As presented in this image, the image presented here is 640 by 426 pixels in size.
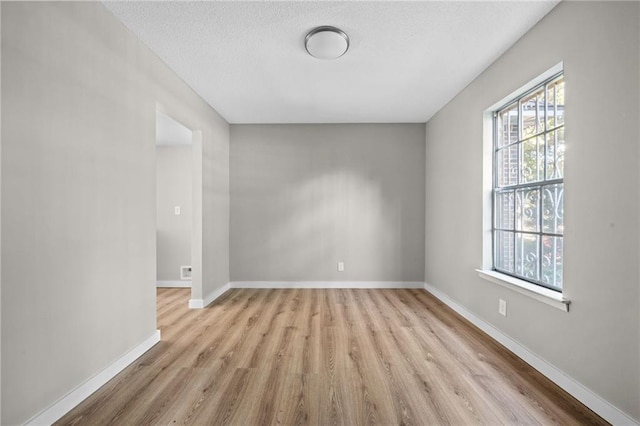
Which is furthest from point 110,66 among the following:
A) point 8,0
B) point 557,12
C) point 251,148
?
point 557,12

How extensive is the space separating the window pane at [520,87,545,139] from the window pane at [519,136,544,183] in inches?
2.8

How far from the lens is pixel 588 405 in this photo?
1728 millimetres

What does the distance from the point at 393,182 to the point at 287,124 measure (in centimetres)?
178

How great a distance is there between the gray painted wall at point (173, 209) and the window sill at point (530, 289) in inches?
163

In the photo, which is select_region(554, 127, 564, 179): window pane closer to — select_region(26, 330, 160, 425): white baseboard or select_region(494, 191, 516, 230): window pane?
select_region(494, 191, 516, 230): window pane

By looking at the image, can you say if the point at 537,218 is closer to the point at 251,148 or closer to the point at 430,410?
the point at 430,410

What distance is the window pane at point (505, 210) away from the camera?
268cm

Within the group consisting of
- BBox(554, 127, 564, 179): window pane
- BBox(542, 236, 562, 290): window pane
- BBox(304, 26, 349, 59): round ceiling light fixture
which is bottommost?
BBox(542, 236, 562, 290): window pane

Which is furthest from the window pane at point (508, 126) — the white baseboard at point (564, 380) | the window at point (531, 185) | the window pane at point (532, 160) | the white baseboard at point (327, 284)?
the white baseboard at point (327, 284)

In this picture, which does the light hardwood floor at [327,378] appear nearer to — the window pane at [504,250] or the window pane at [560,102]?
the window pane at [504,250]

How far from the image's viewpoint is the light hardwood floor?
5.50ft

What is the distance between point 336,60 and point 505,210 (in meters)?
1.98

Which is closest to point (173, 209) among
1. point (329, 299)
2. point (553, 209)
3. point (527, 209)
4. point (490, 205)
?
point (329, 299)

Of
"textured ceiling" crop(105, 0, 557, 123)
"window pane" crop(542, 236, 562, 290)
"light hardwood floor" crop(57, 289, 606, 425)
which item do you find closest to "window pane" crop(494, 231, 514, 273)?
"window pane" crop(542, 236, 562, 290)
